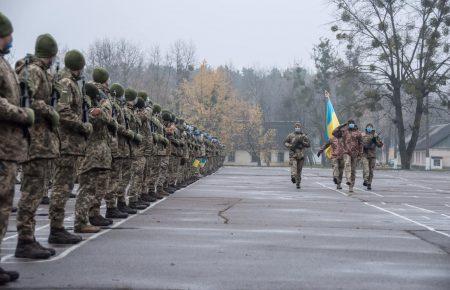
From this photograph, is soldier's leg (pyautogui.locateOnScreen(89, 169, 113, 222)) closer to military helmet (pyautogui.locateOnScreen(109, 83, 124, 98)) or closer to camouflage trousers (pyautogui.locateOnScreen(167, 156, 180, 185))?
military helmet (pyautogui.locateOnScreen(109, 83, 124, 98))

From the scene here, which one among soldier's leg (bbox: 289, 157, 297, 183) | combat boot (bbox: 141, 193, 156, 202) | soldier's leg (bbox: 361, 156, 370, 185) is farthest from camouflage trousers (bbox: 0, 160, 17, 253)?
soldier's leg (bbox: 289, 157, 297, 183)

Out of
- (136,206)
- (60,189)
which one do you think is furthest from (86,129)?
(136,206)

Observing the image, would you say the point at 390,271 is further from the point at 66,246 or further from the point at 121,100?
the point at 121,100

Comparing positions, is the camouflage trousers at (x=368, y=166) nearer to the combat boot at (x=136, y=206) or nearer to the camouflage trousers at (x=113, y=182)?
the combat boot at (x=136, y=206)

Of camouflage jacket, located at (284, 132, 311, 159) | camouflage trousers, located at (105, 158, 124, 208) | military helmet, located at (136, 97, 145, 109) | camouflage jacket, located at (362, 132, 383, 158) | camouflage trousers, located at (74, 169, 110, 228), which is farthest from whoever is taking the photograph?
camouflage jacket, located at (284, 132, 311, 159)

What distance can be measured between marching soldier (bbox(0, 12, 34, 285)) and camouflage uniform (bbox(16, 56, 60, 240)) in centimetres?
105

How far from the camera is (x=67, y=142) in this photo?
9.48m

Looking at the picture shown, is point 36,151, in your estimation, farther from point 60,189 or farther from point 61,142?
point 61,142

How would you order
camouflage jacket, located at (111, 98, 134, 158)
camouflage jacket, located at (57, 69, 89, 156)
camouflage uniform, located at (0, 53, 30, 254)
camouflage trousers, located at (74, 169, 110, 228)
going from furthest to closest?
camouflage jacket, located at (111, 98, 134, 158) < camouflage trousers, located at (74, 169, 110, 228) < camouflage jacket, located at (57, 69, 89, 156) < camouflage uniform, located at (0, 53, 30, 254)

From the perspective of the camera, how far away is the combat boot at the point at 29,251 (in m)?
8.09

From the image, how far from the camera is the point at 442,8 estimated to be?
181ft

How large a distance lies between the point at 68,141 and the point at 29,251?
182 centimetres

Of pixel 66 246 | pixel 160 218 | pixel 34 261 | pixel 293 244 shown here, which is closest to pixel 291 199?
pixel 160 218

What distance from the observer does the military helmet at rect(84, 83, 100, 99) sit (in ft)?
36.1
